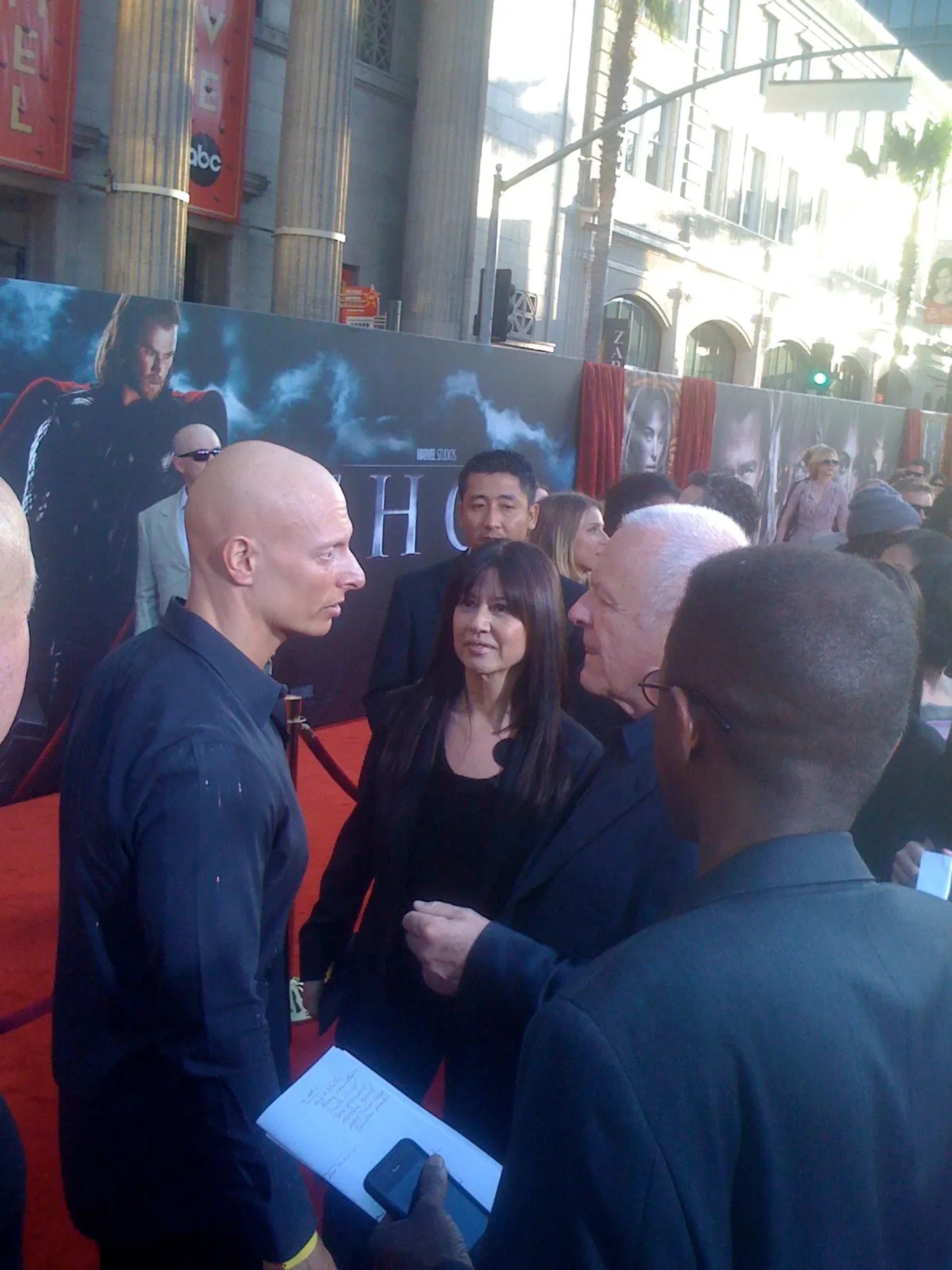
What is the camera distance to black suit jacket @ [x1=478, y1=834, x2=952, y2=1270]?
1000 mm

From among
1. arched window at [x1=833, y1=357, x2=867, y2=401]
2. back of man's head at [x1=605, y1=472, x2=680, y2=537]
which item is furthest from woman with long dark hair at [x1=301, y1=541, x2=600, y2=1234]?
arched window at [x1=833, y1=357, x2=867, y2=401]

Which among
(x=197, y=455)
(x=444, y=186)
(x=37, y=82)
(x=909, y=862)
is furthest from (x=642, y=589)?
(x=444, y=186)

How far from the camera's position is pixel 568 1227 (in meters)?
1.02

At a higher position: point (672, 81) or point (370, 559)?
point (672, 81)

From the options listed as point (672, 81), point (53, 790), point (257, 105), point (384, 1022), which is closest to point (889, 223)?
point (672, 81)

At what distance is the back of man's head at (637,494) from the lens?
5.02 m

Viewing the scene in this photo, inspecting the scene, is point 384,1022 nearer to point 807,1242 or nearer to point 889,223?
point 807,1242

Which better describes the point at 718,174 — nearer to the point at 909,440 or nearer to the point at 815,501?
the point at 909,440

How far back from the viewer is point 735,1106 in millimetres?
1011

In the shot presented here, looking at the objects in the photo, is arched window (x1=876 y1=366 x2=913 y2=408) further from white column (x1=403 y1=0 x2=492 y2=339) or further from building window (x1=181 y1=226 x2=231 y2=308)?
building window (x1=181 y1=226 x2=231 y2=308)

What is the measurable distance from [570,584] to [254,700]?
2.44 m

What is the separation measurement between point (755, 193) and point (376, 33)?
46.2 feet

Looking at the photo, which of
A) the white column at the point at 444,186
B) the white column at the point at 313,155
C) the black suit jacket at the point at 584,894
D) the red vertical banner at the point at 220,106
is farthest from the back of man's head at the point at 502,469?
the white column at the point at 444,186

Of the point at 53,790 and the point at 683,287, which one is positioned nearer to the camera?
the point at 53,790
